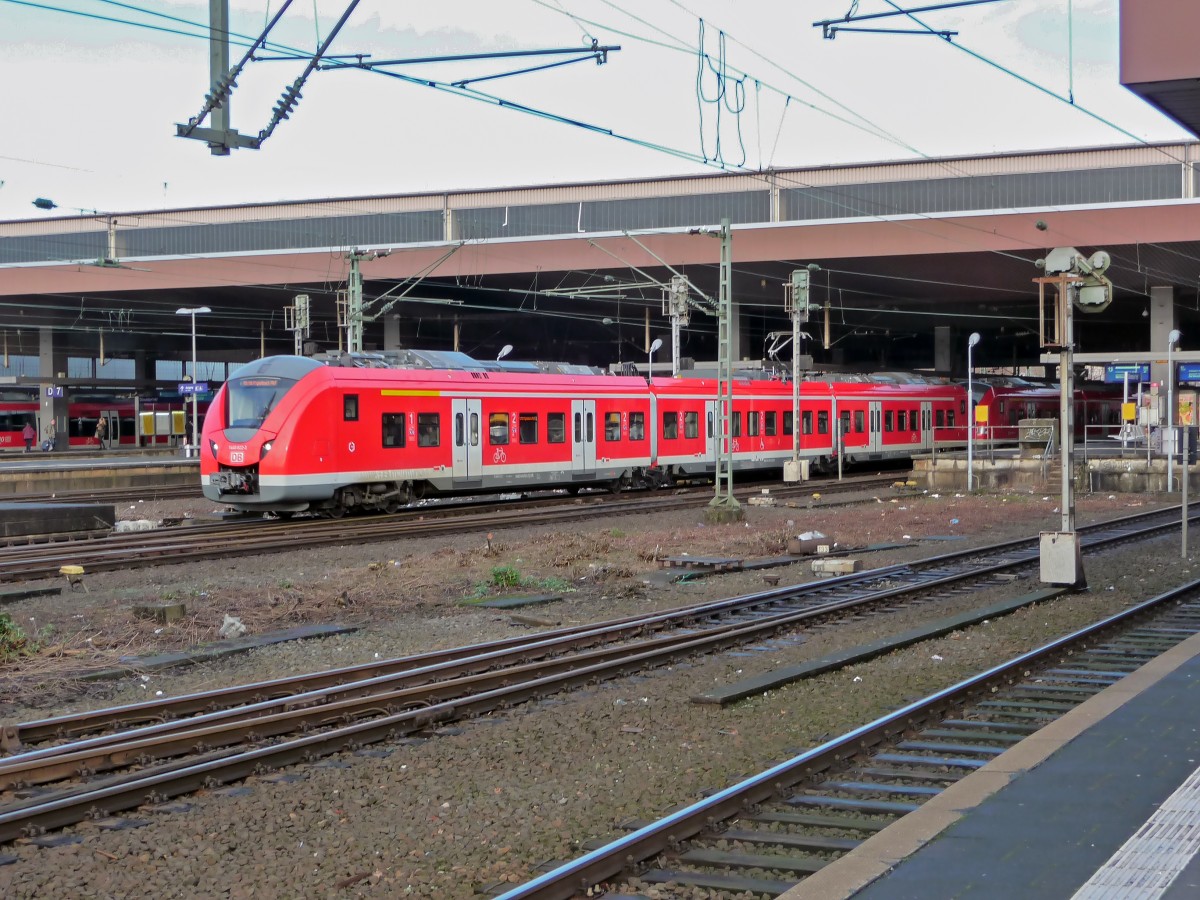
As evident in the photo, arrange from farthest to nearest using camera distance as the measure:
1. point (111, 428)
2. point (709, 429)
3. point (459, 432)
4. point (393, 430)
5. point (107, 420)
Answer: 1. point (111, 428)
2. point (107, 420)
3. point (709, 429)
4. point (459, 432)
5. point (393, 430)

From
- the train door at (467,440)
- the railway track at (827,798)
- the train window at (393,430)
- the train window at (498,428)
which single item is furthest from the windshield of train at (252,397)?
the railway track at (827,798)

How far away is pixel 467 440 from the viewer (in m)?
27.1

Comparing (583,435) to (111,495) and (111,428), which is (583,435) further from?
(111,428)

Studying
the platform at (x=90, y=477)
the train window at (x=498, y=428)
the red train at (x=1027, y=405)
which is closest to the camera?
the train window at (x=498, y=428)

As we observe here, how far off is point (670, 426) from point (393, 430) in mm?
11038

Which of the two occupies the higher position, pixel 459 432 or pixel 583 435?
pixel 459 432

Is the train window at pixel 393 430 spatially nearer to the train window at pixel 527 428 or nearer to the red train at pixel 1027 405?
the train window at pixel 527 428

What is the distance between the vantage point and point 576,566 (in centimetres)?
1825

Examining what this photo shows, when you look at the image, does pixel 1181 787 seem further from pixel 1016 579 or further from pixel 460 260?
pixel 460 260

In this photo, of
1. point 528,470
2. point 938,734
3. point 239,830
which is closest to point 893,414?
point 528,470

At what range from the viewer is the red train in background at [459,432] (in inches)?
918

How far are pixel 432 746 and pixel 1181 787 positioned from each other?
462 centimetres

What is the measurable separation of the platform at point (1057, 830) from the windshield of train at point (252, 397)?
18035mm

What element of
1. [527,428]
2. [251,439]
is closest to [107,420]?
[527,428]
